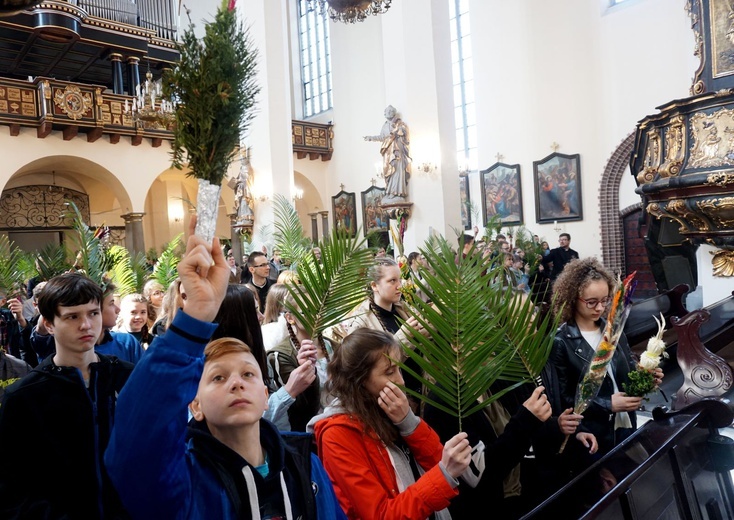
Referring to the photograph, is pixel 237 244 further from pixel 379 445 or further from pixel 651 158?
pixel 379 445

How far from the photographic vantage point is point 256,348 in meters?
2.30

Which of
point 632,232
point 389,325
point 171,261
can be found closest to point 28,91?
point 171,261

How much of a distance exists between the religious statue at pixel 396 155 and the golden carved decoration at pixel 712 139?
4504 mm

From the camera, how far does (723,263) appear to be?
7.28 m

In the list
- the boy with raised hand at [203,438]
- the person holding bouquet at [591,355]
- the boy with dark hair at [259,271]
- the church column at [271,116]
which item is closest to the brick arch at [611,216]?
the church column at [271,116]

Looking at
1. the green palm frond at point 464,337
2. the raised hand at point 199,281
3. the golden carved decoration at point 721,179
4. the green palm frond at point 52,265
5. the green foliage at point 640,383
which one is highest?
the golden carved decoration at point 721,179

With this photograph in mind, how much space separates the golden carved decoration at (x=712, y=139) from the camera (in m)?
5.69

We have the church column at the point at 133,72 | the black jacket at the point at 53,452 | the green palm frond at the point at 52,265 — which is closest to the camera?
the black jacket at the point at 53,452

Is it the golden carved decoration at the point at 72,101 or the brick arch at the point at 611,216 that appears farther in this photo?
the brick arch at the point at 611,216

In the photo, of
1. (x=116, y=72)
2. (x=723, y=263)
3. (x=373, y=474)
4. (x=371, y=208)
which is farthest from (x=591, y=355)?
(x=116, y=72)

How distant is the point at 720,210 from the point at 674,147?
835 mm

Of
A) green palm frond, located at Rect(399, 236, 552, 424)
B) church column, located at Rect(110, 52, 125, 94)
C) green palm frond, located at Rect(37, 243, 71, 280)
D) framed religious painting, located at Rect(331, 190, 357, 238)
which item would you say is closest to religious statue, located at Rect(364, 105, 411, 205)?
green palm frond, located at Rect(37, 243, 71, 280)

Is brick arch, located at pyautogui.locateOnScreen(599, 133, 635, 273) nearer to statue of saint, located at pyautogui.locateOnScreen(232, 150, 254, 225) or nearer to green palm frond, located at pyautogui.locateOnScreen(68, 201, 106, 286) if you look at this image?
statue of saint, located at pyautogui.locateOnScreen(232, 150, 254, 225)

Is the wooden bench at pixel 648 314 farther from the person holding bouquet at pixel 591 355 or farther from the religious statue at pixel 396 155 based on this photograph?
the religious statue at pixel 396 155
